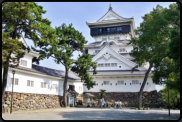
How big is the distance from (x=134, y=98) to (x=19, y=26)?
2128cm

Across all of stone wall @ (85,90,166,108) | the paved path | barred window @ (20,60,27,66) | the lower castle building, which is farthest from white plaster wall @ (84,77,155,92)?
barred window @ (20,60,27,66)

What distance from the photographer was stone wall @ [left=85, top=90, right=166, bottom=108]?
29.9 meters

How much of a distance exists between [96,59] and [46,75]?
12.6 metres

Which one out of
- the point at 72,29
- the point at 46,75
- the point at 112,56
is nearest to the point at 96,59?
the point at 112,56

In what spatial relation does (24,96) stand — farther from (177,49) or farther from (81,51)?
(177,49)

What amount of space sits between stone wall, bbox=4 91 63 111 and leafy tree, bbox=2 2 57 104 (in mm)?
3911

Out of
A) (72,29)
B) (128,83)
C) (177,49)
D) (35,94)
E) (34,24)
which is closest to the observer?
(177,49)

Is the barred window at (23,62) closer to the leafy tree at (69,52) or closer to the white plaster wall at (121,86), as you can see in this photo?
the leafy tree at (69,52)

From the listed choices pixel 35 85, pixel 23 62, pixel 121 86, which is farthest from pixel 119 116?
pixel 121 86

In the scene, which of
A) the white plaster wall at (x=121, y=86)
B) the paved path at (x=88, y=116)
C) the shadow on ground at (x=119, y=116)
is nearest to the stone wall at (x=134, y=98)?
the white plaster wall at (x=121, y=86)

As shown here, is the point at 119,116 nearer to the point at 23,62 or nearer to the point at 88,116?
the point at 88,116

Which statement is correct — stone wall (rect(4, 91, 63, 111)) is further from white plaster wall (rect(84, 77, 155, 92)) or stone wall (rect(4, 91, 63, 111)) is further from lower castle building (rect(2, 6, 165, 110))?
white plaster wall (rect(84, 77, 155, 92))

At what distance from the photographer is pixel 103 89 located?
32.9m

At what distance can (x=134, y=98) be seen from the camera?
31.4 m
